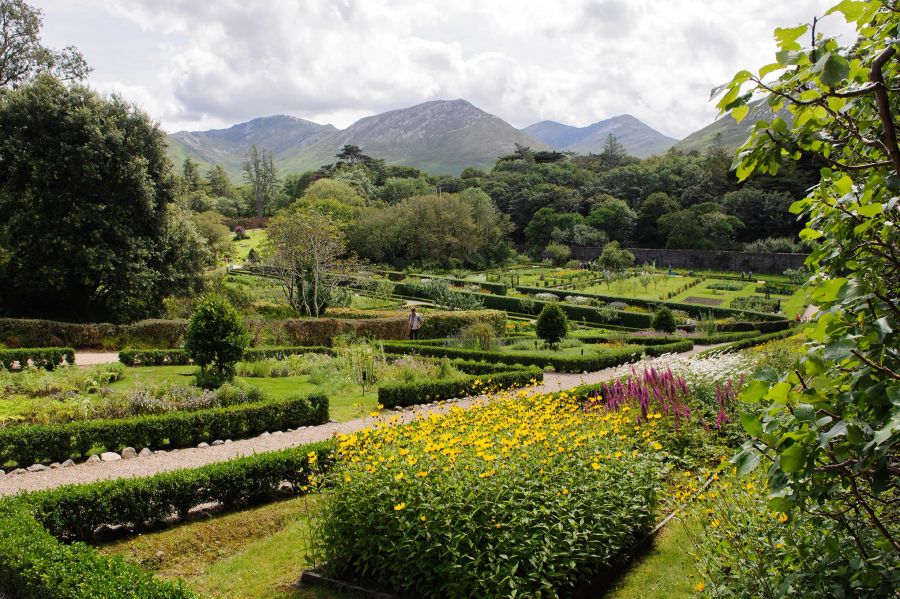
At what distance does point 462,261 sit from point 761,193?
26306mm

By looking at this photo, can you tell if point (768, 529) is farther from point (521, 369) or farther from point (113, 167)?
point (113, 167)

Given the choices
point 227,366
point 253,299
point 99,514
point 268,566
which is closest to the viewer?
point 268,566

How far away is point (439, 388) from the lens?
43.0ft

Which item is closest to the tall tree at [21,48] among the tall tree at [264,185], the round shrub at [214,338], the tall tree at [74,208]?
the tall tree at [74,208]

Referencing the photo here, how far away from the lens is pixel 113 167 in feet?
73.0

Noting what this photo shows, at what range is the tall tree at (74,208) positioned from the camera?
21.1 metres

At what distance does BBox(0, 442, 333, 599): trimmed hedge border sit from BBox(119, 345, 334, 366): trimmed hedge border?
8285 millimetres

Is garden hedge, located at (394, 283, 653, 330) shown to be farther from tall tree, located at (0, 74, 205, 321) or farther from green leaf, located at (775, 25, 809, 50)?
green leaf, located at (775, 25, 809, 50)

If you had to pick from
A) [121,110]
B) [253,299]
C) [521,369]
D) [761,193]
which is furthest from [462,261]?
[521,369]

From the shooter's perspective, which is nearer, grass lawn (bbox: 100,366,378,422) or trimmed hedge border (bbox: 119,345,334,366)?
grass lawn (bbox: 100,366,378,422)

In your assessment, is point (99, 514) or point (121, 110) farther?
point (121, 110)

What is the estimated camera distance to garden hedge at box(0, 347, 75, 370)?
15047 mm

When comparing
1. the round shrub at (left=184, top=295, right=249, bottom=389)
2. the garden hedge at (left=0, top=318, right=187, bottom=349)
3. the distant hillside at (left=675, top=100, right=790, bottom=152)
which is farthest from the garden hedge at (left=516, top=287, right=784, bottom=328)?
the distant hillside at (left=675, top=100, right=790, bottom=152)

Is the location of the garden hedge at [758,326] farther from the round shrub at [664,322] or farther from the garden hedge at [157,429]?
the garden hedge at [157,429]
